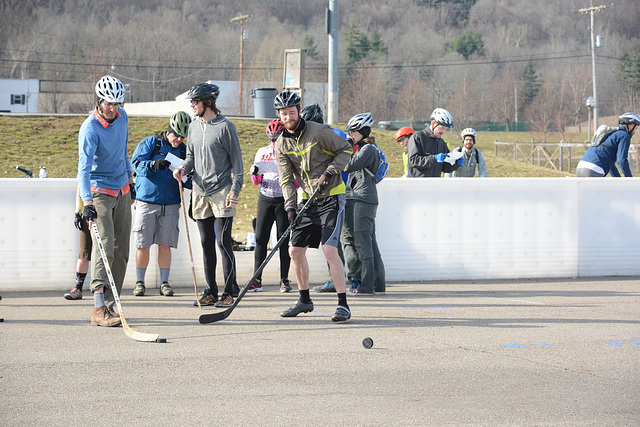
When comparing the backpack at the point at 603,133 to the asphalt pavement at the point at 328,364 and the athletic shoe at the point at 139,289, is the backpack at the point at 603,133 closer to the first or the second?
the asphalt pavement at the point at 328,364

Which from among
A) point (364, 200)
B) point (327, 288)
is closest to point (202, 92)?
point (364, 200)

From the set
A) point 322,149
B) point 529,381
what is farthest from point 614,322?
point 322,149

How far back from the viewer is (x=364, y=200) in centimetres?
916

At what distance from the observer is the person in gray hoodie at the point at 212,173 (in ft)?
26.7

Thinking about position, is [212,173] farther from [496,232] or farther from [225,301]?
[496,232]

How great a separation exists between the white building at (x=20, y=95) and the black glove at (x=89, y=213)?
321 ft

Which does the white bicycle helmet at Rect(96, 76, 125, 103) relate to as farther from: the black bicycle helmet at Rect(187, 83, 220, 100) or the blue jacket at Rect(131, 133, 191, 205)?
the blue jacket at Rect(131, 133, 191, 205)

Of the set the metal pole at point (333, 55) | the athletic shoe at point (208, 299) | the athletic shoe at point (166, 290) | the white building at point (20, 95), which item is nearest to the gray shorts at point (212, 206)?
the athletic shoe at point (208, 299)

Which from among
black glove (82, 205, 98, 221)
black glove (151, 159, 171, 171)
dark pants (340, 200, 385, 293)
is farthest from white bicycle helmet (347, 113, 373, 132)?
black glove (82, 205, 98, 221)

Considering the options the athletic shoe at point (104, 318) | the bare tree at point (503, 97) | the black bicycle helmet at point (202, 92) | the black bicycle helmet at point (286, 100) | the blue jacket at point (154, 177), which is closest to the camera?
the athletic shoe at point (104, 318)

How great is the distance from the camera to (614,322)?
7.50 m

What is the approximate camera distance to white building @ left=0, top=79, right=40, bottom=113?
9862 centimetres

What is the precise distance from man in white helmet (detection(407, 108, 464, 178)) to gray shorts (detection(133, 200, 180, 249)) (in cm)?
313

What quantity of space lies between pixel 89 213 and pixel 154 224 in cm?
228
